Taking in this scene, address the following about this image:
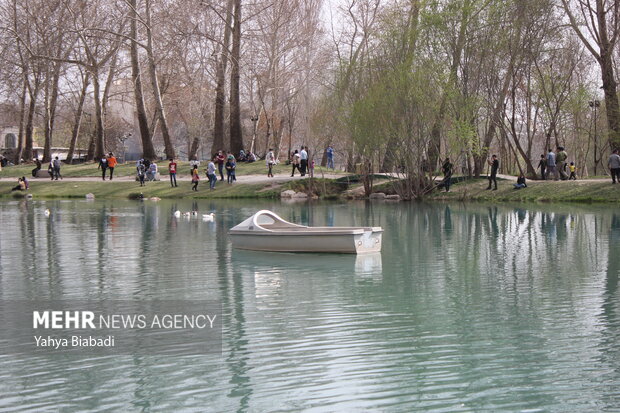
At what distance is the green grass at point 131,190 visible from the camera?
162ft

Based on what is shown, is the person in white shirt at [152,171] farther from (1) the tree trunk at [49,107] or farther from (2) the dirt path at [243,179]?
(1) the tree trunk at [49,107]

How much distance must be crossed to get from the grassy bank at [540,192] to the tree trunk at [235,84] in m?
17.0

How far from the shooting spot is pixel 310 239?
22.1 m

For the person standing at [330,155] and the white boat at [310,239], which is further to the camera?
the person standing at [330,155]

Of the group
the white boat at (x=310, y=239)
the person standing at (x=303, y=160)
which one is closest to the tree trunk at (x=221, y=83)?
the person standing at (x=303, y=160)

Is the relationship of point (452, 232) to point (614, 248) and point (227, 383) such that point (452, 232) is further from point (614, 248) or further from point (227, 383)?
point (227, 383)

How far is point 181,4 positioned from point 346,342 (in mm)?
44396

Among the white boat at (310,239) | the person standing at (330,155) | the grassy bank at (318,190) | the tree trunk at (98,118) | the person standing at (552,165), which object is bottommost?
the white boat at (310,239)

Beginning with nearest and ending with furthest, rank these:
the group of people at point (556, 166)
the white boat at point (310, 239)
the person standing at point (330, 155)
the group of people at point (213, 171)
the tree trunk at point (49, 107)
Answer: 1. the white boat at point (310, 239)
2. the group of people at point (556, 166)
3. the group of people at point (213, 171)
4. the person standing at point (330, 155)
5. the tree trunk at point (49, 107)

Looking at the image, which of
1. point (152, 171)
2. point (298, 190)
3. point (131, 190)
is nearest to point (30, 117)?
point (152, 171)

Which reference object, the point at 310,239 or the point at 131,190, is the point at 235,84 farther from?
the point at 310,239

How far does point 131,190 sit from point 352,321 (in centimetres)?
3917

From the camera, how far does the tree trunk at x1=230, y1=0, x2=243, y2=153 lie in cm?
5541

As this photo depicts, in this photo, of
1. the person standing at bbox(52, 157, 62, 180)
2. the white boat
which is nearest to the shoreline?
the person standing at bbox(52, 157, 62, 180)
